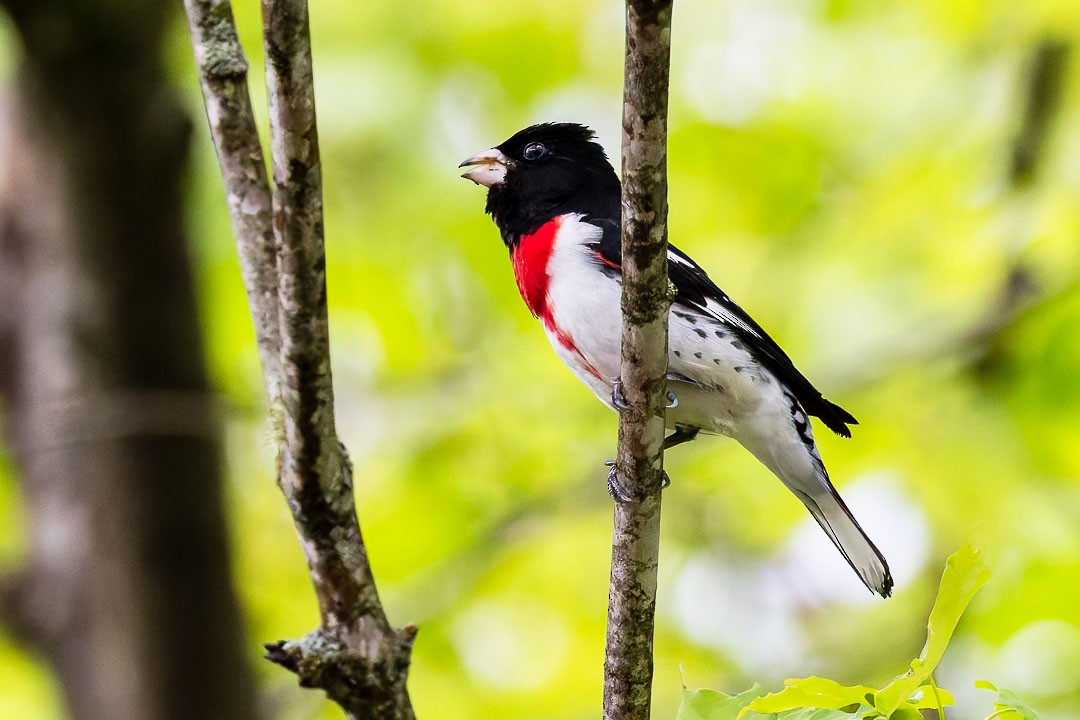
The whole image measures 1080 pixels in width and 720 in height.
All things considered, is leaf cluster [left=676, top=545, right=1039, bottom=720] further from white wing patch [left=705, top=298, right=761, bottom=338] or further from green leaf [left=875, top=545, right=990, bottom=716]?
white wing patch [left=705, top=298, right=761, bottom=338]

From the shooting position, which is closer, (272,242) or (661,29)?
(661,29)

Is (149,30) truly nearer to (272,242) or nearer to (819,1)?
(272,242)

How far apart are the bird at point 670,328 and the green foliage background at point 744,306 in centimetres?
149

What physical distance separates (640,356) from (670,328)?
1288 millimetres

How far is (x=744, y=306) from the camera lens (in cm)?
598

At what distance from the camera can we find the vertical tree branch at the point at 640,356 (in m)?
1.88

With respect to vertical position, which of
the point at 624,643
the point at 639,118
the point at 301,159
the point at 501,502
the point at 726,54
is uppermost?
the point at 726,54

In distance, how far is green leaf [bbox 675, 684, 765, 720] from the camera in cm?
193

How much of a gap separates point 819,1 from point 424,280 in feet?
8.74

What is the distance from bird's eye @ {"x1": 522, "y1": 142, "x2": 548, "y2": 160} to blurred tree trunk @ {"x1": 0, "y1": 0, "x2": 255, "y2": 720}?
1.50 m

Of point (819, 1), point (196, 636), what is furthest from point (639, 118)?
point (819, 1)

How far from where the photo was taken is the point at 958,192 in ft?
19.4

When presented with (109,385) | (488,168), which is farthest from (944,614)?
(109,385)

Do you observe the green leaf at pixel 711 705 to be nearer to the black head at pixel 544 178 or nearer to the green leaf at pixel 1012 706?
the green leaf at pixel 1012 706
